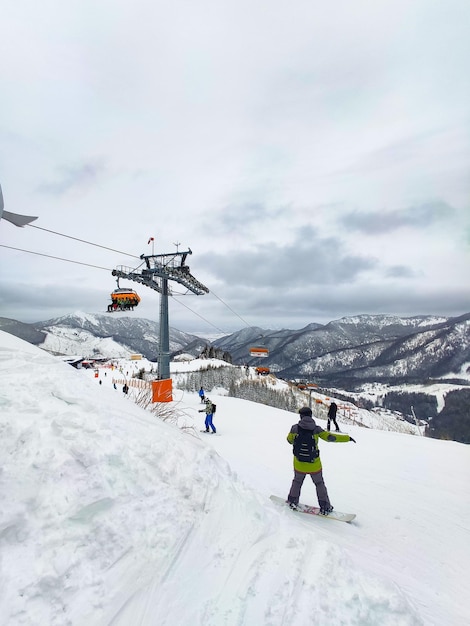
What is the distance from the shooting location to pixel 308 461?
17.8 ft

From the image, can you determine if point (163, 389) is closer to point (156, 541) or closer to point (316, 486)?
point (316, 486)

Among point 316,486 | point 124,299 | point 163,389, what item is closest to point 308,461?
point 316,486

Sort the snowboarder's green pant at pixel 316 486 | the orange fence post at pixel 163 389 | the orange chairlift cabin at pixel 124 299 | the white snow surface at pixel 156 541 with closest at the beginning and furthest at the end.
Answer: the white snow surface at pixel 156 541 → the snowboarder's green pant at pixel 316 486 → the orange fence post at pixel 163 389 → the orange chairlift cabin at pixel 124 299

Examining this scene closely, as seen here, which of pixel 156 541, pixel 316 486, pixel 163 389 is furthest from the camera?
pixel 163 389

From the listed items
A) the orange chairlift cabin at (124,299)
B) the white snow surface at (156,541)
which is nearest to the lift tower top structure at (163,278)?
the orange chairlift cabin at (124,299)

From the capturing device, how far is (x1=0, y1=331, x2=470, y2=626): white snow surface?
105 inches

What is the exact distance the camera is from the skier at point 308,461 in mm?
5359

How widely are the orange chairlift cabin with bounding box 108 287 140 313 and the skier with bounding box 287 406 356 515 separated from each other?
15.8 m

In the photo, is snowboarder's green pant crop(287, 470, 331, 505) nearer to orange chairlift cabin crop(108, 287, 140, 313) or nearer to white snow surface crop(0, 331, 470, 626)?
white snow surface crop(0, 331, 470, 626)

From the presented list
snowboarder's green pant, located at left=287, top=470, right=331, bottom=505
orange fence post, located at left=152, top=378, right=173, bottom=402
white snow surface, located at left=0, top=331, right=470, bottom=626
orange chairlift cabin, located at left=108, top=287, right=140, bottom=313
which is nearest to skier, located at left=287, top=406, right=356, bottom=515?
snowboarder's green pant, located at left=287, top=470, right=331, bottom=505

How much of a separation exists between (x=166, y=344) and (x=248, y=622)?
17626mm

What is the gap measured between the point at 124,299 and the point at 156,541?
1781 cm

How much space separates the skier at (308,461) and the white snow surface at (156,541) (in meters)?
0.32

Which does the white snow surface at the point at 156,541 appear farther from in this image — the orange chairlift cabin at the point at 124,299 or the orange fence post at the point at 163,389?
the orange chairlift cabin at the point at 124,299
